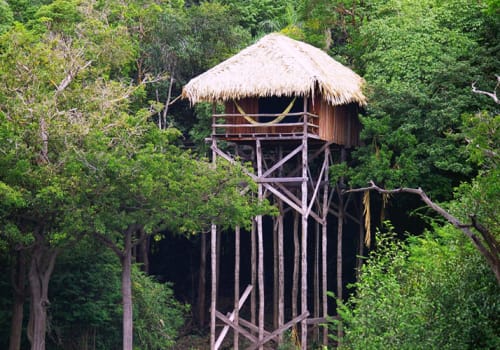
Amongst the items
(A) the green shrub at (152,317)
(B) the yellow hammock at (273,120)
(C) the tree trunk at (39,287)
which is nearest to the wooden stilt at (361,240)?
(B) the yellow hammock at (273,120)

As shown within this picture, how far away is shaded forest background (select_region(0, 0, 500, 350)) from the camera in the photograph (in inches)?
678

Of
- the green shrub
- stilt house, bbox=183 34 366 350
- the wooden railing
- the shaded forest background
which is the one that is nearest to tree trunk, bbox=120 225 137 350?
the shaded forest background

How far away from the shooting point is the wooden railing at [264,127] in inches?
930

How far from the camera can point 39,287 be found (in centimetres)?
2225

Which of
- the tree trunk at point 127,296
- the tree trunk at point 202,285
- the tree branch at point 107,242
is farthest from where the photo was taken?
the tree trunk at point 202,285

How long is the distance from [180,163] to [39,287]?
396 cm

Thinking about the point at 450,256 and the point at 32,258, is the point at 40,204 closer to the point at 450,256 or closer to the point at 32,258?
the point at 32,258

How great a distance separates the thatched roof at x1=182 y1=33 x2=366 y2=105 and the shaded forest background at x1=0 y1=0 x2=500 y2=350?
122 centimetres

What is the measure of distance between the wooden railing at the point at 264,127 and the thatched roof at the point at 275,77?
22.3 inches

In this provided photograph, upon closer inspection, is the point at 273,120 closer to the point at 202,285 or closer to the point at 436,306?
the point at 202,285

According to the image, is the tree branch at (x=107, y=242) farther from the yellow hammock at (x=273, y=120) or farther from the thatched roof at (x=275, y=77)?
the yellow hammock at (x=273, y=120)

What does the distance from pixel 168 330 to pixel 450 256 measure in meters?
10.1

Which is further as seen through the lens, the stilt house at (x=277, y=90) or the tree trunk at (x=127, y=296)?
the stilt house at (x=277, y=90)

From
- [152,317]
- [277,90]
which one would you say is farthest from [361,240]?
[152,317]
